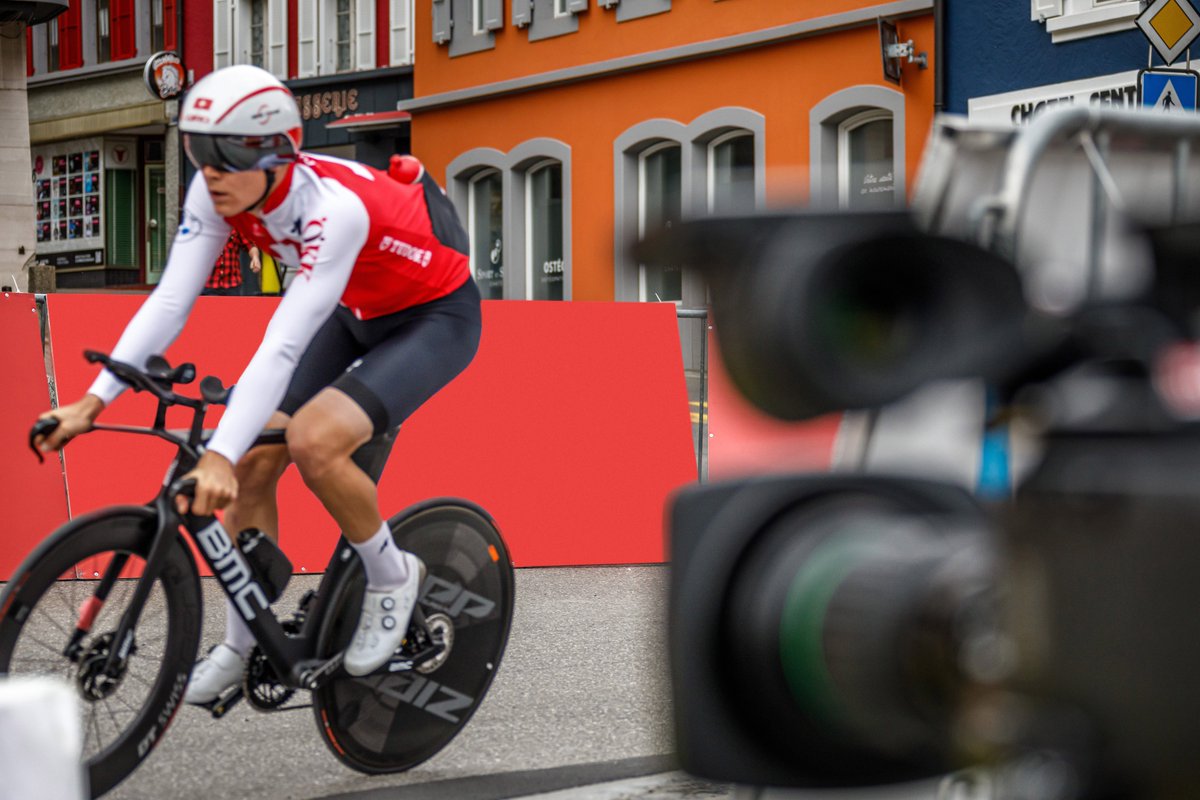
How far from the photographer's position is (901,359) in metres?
1.62

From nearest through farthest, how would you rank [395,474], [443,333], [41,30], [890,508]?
[890,508], [443,333], [395,474], [41,30]

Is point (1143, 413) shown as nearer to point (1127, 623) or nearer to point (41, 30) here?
point (1127, 623)

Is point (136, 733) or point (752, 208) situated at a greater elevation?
point (752, 208)

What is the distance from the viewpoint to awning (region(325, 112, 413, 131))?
109ft

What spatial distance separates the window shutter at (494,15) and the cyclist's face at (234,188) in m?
24.4

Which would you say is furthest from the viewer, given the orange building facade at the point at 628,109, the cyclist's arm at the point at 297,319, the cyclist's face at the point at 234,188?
the orange building facade at the point at 628,109

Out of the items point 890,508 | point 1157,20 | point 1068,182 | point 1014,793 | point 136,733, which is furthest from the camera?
point 1157,20

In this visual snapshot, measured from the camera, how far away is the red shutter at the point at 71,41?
4819cm

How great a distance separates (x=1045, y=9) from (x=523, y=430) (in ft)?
37.6

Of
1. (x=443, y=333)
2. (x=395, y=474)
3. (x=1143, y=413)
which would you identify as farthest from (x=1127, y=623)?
(x=395, y=474)

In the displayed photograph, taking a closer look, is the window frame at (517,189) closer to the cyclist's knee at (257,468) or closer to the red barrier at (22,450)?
the red barrier at (22,450)

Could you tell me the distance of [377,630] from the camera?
4.71 metres

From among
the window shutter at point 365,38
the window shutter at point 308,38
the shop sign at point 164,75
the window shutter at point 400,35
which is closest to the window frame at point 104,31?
the shop sign at point 164,75

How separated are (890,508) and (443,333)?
3.30m
